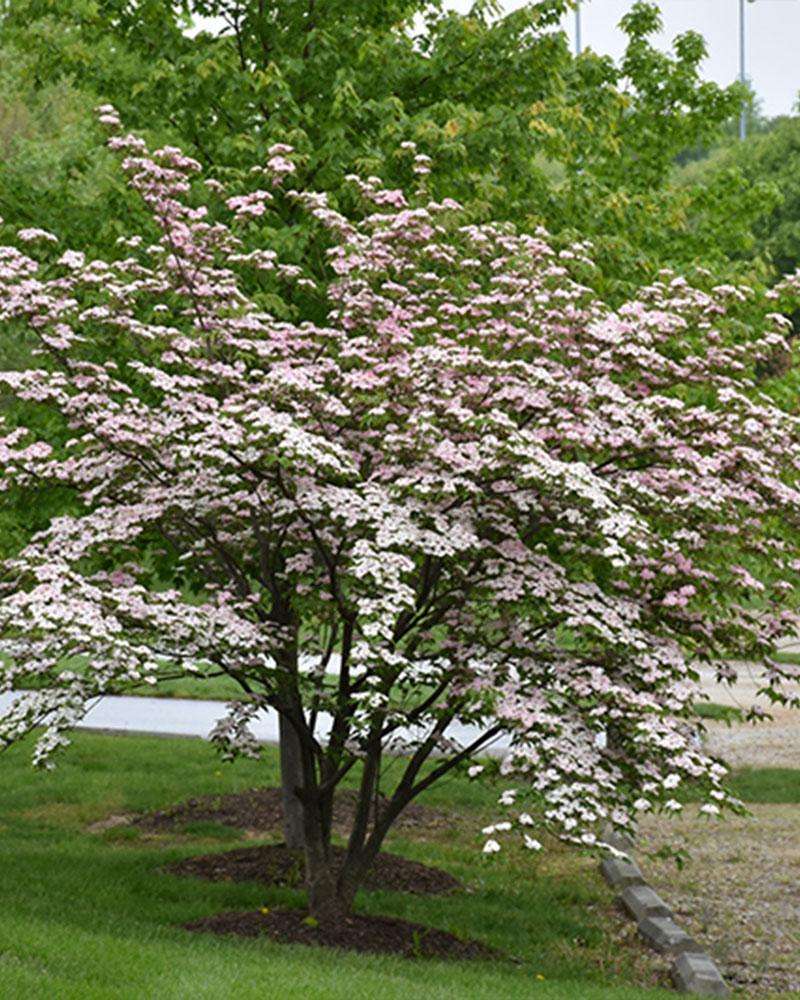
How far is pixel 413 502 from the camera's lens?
24.0ft

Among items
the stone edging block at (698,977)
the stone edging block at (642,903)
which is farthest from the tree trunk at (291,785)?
the stone edging block at (698,977)

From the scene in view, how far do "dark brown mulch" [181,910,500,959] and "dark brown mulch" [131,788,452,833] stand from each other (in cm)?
329

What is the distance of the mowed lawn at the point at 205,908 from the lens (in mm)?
6293

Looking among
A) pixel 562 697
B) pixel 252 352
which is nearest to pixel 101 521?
pixel 252 352

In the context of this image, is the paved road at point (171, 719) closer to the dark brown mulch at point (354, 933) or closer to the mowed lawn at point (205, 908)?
the mowed lawn at point (205, 908)

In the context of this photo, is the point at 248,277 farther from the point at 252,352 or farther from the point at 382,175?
the point at 252,352

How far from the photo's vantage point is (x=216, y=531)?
26.4ft

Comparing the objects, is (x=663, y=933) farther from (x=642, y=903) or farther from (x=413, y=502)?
(x=413, y=502)

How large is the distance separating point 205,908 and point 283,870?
131 cm

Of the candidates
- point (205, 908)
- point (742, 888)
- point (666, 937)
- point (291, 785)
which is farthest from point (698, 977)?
point (291, 785)

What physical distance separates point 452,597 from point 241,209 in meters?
2.68

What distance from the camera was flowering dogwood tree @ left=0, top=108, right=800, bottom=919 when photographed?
23.0 feet

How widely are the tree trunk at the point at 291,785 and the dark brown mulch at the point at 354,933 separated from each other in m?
1.91

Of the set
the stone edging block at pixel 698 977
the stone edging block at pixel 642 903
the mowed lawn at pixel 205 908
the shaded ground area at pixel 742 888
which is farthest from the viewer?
the stone edging block at pixel 642 903
